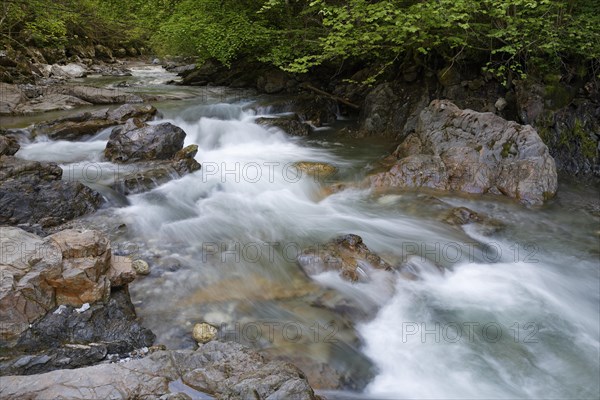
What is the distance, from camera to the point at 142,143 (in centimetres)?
836

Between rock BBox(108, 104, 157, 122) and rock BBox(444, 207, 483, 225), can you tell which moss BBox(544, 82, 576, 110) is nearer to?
rock BBox(444, 207, 483, 225)

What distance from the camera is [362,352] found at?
4.20 metres

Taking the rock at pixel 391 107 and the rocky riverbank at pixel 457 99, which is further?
the rock at pixel 391 107

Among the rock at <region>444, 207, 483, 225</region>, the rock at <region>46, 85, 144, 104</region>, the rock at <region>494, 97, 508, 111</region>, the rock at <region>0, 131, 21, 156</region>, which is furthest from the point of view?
the rock at <region>46, 85, 144, 104</region>

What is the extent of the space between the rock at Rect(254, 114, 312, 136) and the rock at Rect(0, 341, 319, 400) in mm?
8499

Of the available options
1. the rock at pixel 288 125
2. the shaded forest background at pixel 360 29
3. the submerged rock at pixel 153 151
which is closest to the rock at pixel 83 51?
the shaded forest background at pixel 360 29

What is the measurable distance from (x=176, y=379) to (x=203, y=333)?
1.00 meters

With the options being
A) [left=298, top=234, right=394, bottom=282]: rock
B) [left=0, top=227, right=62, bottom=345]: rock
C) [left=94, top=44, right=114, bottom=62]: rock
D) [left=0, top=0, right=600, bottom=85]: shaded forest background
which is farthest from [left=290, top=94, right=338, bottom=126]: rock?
[left=94, top=44, right=114, bottom=62]: rock

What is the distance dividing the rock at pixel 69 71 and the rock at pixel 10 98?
4.43 metres

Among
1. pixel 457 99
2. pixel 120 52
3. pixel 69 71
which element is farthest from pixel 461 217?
pixel 120 52

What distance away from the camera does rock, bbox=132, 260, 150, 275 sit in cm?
499

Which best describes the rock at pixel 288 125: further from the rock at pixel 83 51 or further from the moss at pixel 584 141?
the rock at pixel 83 51

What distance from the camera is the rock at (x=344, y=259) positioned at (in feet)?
17.2

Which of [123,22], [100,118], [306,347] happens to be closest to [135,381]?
[306,347]
